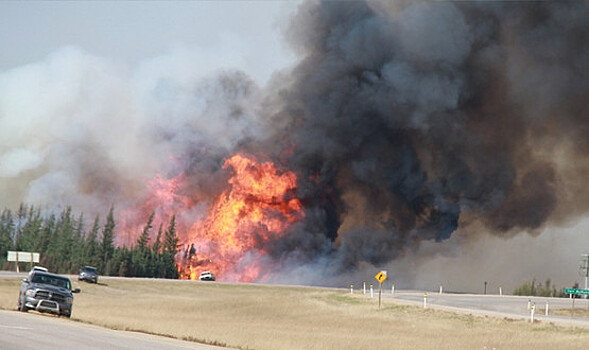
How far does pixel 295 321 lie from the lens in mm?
54219

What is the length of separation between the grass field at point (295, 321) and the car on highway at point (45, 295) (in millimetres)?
1461

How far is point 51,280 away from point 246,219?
7050cm

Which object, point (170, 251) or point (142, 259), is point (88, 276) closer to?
point (142, 259)

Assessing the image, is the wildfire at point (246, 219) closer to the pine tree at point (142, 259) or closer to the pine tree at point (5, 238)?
the pine tree at point (142, 259)

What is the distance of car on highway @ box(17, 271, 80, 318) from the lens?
123 feet

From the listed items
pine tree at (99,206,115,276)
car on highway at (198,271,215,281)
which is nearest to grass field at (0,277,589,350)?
car on highway at (198,271,215,281)

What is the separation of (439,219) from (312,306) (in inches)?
2088

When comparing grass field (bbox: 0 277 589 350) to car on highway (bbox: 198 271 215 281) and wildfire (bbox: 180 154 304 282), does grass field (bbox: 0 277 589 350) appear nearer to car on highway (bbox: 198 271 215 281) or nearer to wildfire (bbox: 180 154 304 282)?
car on highway (bbox: 198 271 215 281)

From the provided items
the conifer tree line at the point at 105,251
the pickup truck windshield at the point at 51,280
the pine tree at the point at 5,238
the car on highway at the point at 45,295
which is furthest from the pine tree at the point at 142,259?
the car on highway at the point at 45,295

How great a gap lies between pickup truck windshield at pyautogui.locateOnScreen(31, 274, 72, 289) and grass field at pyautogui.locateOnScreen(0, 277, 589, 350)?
1.85 metres

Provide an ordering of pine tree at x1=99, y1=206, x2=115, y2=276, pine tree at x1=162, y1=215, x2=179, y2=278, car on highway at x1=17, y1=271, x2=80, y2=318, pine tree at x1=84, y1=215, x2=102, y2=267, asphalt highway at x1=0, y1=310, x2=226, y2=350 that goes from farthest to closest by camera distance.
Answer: pine tree at x1=99, y1=206, x2=115, y2=276 → pine tree at x1=84, y1=215, x2=102, y2=267 → pine tree at x1=162, y1=215, x2=179, y2=278 → car on highway at x1=17, y1=271, x2=80, y2=318 → asphalt highway at x1=0, y1=310, x2=226, y2=350

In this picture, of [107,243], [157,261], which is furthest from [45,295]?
[107,243]

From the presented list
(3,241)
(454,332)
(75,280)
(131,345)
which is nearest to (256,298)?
→ (75,280)

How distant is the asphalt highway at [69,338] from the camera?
23172mm
